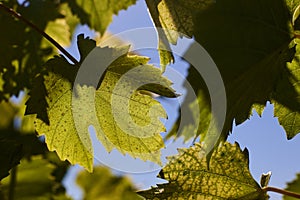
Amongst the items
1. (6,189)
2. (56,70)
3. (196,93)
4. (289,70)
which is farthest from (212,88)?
(6,189)

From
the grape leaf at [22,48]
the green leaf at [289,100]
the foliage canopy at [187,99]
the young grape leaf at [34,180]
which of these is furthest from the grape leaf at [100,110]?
the young grape leaf at [34,180]

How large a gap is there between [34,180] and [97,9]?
561 millimetres

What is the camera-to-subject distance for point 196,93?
1123mm

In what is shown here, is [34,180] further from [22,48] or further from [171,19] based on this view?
[171,19]

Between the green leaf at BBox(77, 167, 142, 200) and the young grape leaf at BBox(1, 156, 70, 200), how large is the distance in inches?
38.7

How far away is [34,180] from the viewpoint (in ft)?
5.95

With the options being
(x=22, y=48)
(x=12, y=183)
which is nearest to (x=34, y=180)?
(x=12, y=183)

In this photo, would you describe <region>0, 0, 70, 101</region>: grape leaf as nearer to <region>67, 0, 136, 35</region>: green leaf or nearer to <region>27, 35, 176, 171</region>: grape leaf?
<region>67, 0, 136, 35</region>: green leaf

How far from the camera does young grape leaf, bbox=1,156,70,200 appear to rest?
5.80ft

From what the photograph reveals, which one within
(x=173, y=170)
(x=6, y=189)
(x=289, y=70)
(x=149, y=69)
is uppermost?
(x=289, y=70)

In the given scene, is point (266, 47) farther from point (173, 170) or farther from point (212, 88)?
point (173, 170)

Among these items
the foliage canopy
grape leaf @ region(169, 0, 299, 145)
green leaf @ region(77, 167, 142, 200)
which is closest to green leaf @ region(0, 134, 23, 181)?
the foliage canopy

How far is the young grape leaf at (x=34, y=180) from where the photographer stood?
1768 millimetres

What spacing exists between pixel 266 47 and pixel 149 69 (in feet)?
0.71
